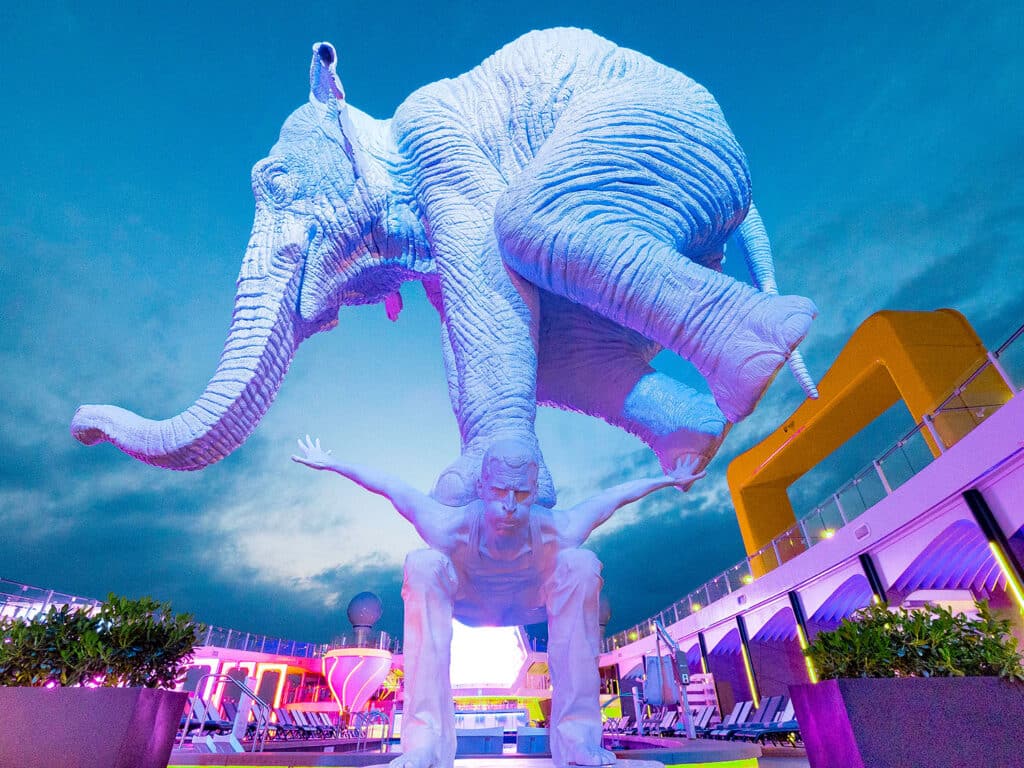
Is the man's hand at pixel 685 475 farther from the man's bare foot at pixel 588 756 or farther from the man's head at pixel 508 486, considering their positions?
the man's bare foot at pixel 588 756

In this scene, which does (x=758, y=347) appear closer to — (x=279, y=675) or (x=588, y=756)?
(x=588, y=756)

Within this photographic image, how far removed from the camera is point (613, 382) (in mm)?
3928

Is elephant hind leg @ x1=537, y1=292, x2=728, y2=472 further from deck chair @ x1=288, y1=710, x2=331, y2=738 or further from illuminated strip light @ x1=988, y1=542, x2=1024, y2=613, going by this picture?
deck chair @ x1=288, y1=710, x2=331, y2=738

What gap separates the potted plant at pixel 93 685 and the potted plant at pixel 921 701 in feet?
9.20

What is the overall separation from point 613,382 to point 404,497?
Result: 176 cm

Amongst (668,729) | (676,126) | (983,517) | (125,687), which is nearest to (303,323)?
(125,687)

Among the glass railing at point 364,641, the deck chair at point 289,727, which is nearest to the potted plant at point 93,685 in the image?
the glass railing at point 364,641

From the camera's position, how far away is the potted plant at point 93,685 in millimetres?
2312

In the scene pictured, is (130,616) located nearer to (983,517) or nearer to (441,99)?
(441,99)

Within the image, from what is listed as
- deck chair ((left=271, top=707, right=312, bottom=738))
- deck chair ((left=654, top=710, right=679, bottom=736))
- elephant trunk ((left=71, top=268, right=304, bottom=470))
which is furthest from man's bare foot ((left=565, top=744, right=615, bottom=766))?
deck chair ((left=654, top=710, right=679, bottom=736))

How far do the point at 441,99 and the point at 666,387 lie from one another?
240 centimetres

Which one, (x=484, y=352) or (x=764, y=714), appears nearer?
(x=484, y=352)

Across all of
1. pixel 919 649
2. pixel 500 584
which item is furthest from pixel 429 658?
pixel 919 649

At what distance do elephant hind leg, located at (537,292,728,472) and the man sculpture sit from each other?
107 centimetres
